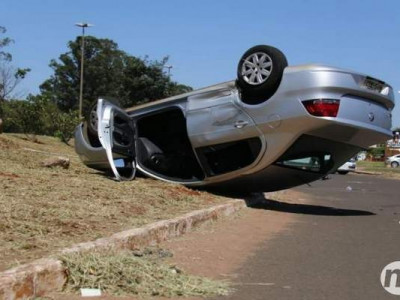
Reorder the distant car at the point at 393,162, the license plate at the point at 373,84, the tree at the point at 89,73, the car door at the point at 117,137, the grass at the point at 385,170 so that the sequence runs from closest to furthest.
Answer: the license plate at the point at 373,84 < the car door at the point at 117,137 < the grass at the point at 385,170 < the distant car at the point at 393,162 < the tree at the point at 89,73

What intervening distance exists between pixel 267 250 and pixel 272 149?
3.61 metres

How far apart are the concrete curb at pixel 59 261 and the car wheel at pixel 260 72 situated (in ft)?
8.38

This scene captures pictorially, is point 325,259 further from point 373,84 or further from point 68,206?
point 373,84

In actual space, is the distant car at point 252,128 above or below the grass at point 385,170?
above

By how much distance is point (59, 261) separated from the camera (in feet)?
16.9

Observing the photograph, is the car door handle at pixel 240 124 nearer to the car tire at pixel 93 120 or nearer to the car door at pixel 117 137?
the car door at pixel 117 137

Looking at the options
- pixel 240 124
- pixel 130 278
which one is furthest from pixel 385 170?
pixel 130 278

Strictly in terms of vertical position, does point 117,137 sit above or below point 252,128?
below

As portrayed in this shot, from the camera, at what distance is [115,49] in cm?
8200

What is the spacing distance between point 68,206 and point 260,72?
15.1ft

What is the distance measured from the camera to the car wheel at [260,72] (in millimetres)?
10602

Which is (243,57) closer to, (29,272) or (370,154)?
(29,272)

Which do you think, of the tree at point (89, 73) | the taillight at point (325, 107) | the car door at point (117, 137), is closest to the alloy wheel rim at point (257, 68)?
the taillight at point (325, 107)

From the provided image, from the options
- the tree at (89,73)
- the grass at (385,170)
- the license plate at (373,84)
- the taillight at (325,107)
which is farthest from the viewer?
the tree at (89,73)
